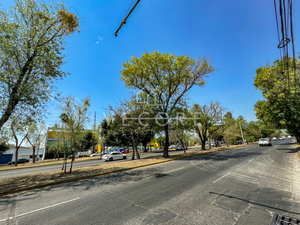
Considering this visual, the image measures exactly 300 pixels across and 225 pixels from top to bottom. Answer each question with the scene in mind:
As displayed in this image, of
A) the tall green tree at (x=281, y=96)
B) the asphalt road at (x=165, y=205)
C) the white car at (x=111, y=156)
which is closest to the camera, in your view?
the asphalt road at (x=165, y=205)

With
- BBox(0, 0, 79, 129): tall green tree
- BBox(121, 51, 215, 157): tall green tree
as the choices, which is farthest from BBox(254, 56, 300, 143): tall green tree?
BBox(0, 0, 79, 129): tall green tree

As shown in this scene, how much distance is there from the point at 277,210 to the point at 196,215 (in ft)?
8.33

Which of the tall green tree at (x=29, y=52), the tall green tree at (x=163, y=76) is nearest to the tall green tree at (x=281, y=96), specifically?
the tall green tree at (x=163, y=76)

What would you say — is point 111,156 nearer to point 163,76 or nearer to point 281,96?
point 163,76

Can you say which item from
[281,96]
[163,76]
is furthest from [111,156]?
[281,96]

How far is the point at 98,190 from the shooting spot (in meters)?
6.49

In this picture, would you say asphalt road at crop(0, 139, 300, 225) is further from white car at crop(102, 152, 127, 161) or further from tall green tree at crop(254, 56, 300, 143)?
white car at crop(102, 152, 127, 161)

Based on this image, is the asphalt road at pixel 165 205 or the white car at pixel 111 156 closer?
the asphalt road at pixel 165 205

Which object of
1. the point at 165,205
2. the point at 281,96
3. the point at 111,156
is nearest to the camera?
the point at 165,205

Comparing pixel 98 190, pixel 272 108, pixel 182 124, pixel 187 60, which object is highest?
pixel 187 60

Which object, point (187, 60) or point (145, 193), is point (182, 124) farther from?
point (145, 193)

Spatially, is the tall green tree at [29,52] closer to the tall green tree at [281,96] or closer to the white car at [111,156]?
the white car at [111,156]

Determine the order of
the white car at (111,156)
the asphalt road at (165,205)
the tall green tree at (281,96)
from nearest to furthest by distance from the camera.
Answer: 1. the asphalt road at (165,205)
2. the tall green tree at (281,96)
3. the white car at (111,156)

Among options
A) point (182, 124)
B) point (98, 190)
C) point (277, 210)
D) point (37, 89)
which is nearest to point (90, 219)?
point (98, 190)
